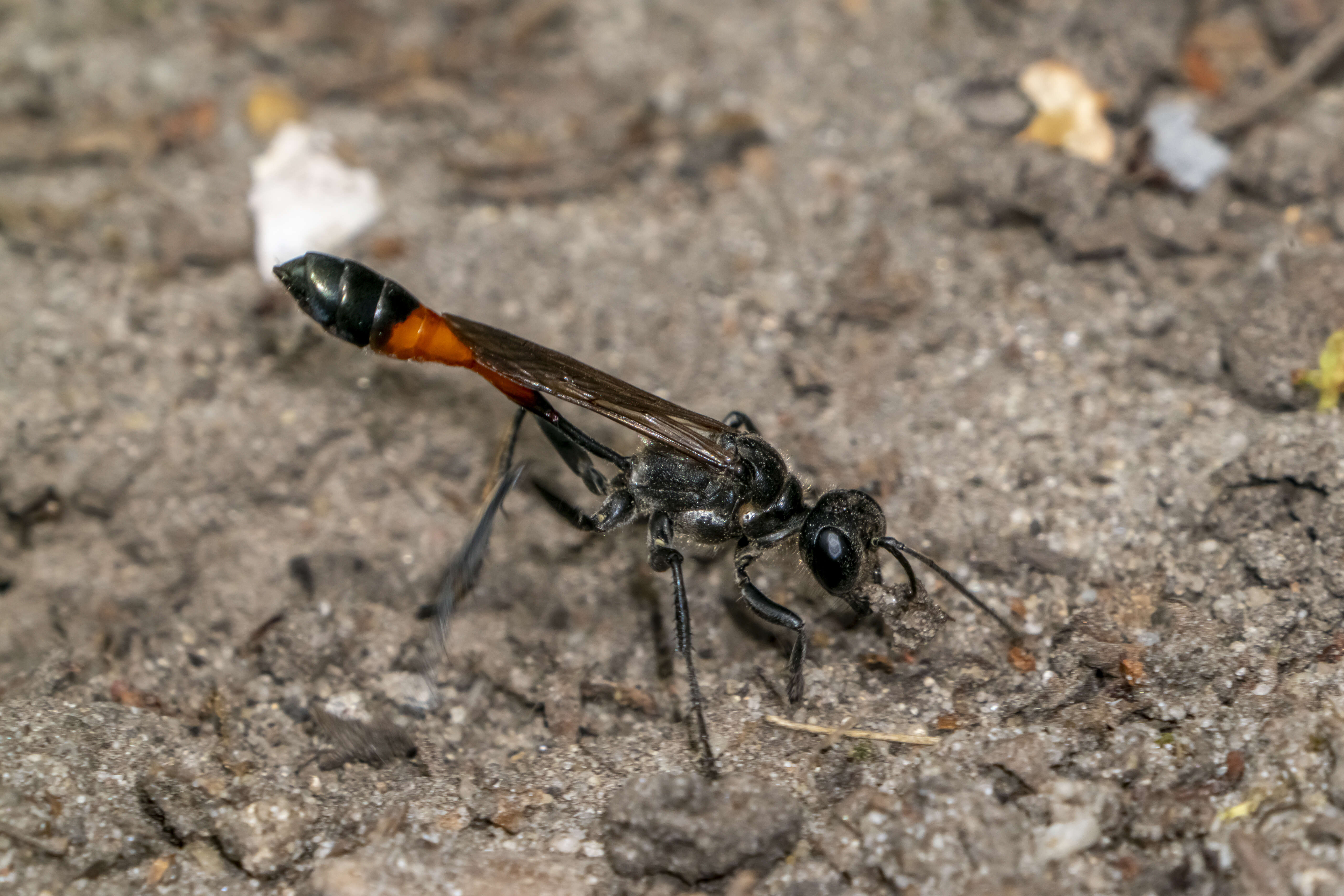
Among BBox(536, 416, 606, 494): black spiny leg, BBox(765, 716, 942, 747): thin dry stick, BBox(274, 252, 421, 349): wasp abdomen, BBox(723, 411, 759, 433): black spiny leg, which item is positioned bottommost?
BBox(765, 716, 942, 747): thin dry stick

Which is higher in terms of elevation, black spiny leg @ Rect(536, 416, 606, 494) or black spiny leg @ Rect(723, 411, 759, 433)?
black spiny leg @ Rect(723, 411, 759, 433)

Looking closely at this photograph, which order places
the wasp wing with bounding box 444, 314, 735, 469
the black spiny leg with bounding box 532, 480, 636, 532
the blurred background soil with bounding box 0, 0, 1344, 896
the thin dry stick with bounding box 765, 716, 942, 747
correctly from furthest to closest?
1. the black spiny leg with bounding box 532, 480, 636, 532
2. the wasp wing with bounding box 444, 314, 735, 469
3. the thin dry stick with bounding box 765, 716, 942, 747
4. the blurred background soil with bounding box 0, 0, 1344, 896

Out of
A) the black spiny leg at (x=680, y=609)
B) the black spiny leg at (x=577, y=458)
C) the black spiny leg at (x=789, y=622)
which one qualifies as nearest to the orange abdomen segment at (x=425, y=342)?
the black spiny leg at (x=577, y=458)

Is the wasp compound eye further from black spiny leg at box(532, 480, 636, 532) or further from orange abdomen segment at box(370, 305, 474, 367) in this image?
orange abdomen segment at box(370, 305, 474, 367)

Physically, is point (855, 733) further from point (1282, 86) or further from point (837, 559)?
point (1282, 86)

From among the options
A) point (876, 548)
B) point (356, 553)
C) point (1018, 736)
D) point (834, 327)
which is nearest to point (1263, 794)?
point (1018, 736)

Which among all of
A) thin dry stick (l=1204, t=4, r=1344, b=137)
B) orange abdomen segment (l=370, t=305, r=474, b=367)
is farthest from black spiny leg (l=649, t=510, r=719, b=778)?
thin dry stick (l=1204, t=4, r=1344, b=137)

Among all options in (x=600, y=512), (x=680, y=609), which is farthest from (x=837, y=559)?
(x=600, y=512)

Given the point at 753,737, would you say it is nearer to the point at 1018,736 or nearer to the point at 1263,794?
the point at 1018,736
